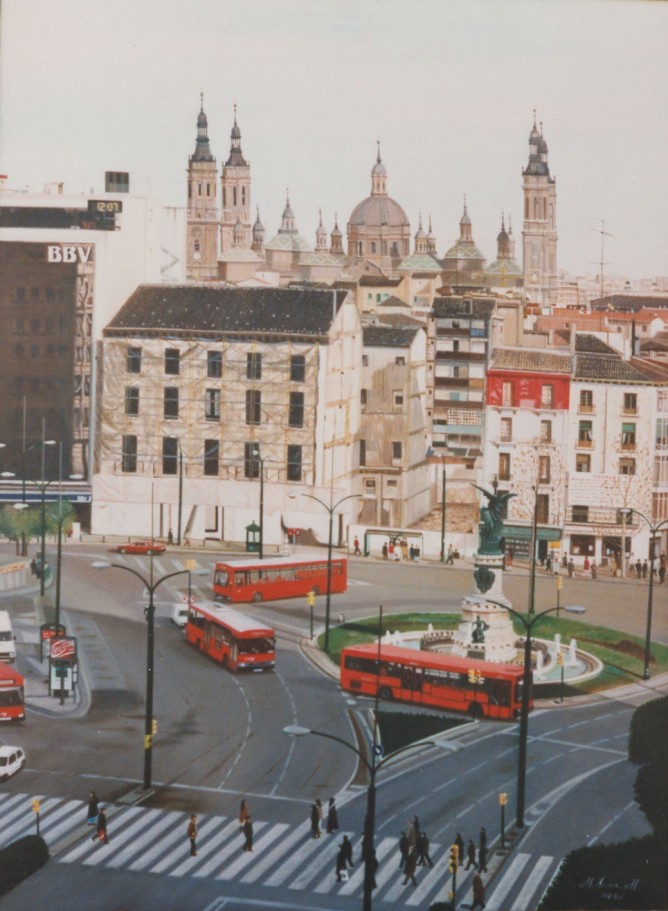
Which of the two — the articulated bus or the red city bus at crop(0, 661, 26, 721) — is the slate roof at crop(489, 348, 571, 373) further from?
the red city bus at crop(0, 661, 26, 721)

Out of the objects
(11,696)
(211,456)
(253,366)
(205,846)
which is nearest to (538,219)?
(253,366)

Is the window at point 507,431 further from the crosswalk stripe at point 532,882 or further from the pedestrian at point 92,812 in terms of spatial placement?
the pedestrian at point 92,812

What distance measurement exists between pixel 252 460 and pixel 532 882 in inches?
233

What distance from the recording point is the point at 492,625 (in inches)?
886

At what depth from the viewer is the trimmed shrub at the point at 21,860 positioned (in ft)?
65.7

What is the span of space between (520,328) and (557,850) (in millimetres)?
6789

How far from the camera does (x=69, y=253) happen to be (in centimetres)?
2277

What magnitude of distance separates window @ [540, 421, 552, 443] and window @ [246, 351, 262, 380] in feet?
11.2

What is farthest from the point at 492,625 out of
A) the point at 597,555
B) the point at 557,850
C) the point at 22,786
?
the point at 22,786

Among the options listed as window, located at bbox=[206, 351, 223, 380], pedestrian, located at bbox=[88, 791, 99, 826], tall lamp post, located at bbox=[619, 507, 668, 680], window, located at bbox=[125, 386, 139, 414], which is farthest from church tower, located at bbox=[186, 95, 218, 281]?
pedestrian, located at bbox=[88, 791, 99, 826]

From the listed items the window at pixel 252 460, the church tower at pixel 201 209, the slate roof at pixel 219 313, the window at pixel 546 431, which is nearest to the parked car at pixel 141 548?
the window at pixel 252 460

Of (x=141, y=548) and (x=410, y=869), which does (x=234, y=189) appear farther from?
(x=410, y=869)

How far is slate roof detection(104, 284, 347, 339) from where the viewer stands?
22.7 m

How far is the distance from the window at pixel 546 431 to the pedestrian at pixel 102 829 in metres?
6.86
